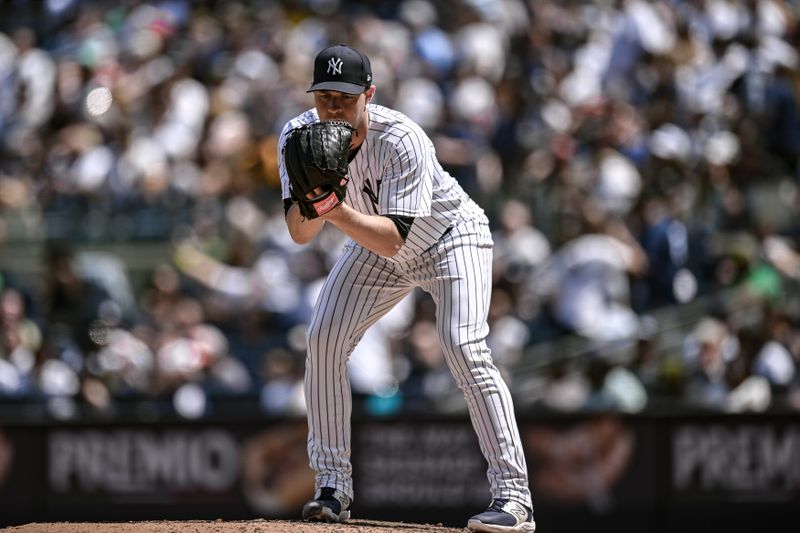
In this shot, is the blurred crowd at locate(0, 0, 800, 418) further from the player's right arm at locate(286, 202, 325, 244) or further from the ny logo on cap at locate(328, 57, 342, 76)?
the ny logo on cap at locate(328, 57, 342, 76)

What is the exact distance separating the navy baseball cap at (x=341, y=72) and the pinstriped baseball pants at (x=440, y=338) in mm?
797

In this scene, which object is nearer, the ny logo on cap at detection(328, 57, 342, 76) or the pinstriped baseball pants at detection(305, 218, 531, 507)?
the ny logo on cap at detection(328, 57, 342, 76)

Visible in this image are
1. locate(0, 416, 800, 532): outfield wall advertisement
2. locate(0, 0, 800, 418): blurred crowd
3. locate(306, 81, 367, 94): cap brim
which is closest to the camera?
locate(306, 81, 367, 94): cap brim

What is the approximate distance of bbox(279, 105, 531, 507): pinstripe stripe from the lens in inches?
199

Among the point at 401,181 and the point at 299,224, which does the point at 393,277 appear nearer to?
the point at 401,181

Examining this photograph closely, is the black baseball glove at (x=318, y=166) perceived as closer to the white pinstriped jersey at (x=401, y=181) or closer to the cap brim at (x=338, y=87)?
the cap brim at (x=338, y=87)

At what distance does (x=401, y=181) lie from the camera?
4828 millimetres

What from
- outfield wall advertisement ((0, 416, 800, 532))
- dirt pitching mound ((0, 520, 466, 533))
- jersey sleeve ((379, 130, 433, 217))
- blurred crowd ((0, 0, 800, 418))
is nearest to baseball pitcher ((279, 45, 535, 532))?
jersey sleeve ((379, 130, 433, 217))

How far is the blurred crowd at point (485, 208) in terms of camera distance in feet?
30.2

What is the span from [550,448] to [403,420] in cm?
98

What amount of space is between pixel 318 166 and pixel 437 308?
1.02 m

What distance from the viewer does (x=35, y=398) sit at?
9.59m

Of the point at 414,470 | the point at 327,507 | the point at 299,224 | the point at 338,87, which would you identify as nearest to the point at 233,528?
the point at 327,507

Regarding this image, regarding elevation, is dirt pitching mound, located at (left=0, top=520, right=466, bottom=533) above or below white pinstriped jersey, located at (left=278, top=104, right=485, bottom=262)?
below
